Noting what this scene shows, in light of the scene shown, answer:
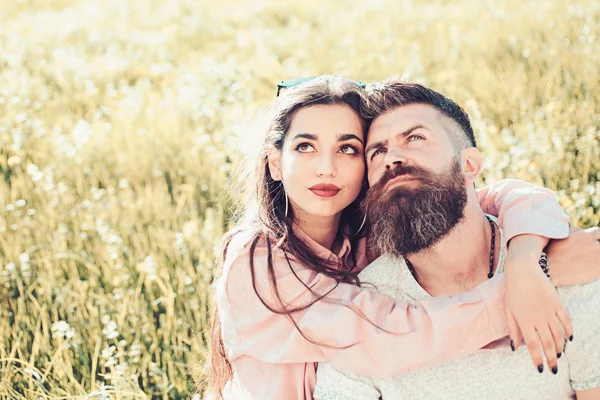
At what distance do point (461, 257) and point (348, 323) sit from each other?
1.89 feet

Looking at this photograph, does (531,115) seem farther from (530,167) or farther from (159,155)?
(159,155)

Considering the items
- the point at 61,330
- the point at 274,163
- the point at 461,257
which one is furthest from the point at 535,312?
the point at 61,330

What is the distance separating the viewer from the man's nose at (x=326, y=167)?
3.03 meters

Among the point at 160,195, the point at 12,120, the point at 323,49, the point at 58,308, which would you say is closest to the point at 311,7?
the point at 323,49

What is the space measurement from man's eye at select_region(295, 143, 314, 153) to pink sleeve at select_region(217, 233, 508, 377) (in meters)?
0.47

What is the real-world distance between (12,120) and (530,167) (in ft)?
14.5

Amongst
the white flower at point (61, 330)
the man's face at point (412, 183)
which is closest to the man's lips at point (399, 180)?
the man's face at point (412, 183)

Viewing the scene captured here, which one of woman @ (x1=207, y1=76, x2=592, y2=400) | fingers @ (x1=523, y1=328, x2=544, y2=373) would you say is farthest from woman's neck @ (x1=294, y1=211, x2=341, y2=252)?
fingers @ (x1=523, y1=328, x2=544, y2=373)

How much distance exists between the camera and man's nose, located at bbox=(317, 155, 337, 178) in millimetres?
3031

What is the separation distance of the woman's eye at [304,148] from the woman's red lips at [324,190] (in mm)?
178

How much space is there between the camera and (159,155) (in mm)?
5672

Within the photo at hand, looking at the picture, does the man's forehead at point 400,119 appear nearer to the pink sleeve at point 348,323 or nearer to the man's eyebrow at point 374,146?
the man's eyebrow at point 374,146

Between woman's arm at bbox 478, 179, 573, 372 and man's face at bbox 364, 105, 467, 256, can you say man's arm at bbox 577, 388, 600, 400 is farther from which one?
Result: man's face at bbox 364, 105, 467, 256

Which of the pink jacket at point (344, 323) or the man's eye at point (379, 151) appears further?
the man's eye at point (379, 151)
